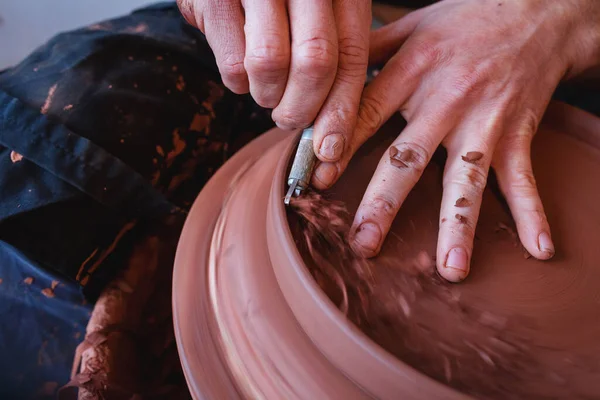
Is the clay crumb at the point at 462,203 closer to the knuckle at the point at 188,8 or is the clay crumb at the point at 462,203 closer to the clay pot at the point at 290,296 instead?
the clay pot at the point at 290,296

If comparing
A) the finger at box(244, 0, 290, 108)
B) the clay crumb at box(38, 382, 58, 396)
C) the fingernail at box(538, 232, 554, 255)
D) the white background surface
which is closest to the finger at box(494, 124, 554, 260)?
the fingernail at box(538, 232, 554, 255)

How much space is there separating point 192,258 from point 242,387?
9.6 inches

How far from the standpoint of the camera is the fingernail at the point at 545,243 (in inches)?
25.5

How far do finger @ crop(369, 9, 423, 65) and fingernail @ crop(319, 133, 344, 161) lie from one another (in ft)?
1.27

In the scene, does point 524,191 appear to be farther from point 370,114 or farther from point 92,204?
point 92,204

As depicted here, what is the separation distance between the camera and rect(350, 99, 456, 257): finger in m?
0.62

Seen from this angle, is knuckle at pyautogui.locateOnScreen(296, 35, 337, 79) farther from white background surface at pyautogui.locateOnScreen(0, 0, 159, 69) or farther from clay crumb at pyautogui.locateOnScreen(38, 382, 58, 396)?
white background surface at pyautogui.locateOnScreen(0, 0, 159, 69)

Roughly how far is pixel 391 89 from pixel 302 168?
0.84 ft

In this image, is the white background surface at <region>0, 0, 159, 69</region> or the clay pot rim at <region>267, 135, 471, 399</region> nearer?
the clay pot rim at <region>267, 135, 471, 399</region>

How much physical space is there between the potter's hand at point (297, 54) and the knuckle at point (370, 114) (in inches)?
2.2

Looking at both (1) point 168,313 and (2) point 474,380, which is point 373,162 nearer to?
(2) point 474,380

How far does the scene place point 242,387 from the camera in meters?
0.62

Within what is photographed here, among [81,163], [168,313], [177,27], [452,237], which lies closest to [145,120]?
[81,163]

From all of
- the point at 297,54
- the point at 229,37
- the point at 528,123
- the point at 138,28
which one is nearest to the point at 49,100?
the point at 138,28
